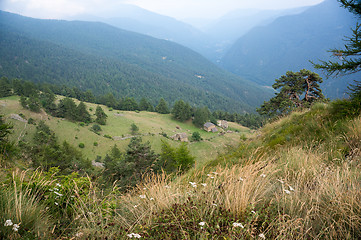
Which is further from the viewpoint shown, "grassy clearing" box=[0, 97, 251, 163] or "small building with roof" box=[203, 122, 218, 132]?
"small building with roof" box=[203, 122, 218, 132]

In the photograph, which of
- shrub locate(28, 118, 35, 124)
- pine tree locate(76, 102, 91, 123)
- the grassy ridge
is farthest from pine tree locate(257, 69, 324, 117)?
pine tree locate(76, 102, 91, 123)

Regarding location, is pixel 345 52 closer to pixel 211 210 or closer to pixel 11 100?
pixel 211 210

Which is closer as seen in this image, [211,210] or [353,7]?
[211,210]

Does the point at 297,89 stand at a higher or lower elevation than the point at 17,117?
higher

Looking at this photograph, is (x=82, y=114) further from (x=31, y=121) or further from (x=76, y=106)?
(x=31, y=121)

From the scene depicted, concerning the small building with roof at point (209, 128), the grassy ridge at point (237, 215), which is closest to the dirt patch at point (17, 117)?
the grassy ridge at point (237, 215)

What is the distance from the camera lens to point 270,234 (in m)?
1.69

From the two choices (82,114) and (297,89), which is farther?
(82,114)

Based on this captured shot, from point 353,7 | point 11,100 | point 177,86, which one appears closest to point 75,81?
point 177,86

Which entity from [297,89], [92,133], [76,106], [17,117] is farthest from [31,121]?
[297,89]

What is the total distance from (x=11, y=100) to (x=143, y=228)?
67.3 meters

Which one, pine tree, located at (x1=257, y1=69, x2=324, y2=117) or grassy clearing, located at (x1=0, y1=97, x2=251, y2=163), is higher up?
pine tree, located at (x1=257, y1=69, x2=324, y2=117)

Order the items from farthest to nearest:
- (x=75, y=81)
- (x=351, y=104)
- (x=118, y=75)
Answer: (x=118, y=75)
(x=75, y=81)
(x=351, y=104)

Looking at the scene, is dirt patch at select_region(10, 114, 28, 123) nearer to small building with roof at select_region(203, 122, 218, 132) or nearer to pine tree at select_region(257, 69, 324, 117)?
pine tree at select_region(257, 69, 324, 117)
